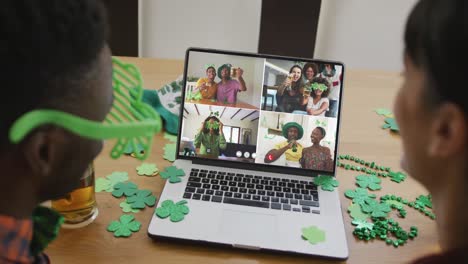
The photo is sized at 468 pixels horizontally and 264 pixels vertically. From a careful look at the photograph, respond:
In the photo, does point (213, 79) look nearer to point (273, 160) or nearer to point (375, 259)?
point (273, 160)

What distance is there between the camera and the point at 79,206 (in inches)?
31.2

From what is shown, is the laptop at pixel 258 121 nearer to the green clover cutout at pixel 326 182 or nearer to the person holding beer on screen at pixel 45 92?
the green clover cutout at pixel 326 182

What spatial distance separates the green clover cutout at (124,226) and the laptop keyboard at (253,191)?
101mm

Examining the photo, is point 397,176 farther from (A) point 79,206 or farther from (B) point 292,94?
(A) point 79,206

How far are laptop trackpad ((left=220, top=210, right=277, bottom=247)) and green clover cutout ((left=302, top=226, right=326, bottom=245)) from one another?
0.16ft

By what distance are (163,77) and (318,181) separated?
55 centimetres

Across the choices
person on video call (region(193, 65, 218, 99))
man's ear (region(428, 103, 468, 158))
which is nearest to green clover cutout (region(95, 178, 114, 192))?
person on video call (region(193, 65, 218, 99))

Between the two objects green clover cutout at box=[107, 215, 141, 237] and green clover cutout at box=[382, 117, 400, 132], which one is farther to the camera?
green clover cutout at box=[382, 117, 400, 132]

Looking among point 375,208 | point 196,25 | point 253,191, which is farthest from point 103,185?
point 196,25

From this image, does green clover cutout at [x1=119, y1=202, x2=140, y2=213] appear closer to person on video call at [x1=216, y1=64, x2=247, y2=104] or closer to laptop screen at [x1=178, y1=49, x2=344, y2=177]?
laptop screen at [x1=178, y1=49, x2=344, y2=177]

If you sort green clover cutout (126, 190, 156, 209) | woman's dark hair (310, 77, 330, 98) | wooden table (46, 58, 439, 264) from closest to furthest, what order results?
wooden table (46, 58, 439, 264), green clover cutout (126, 190, 156, 209), woman's dark hair (310, 77, 330, 98)

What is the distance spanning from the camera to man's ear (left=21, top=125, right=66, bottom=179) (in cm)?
50

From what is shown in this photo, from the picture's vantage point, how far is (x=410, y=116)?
56 centimetres

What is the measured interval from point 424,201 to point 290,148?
27cm
